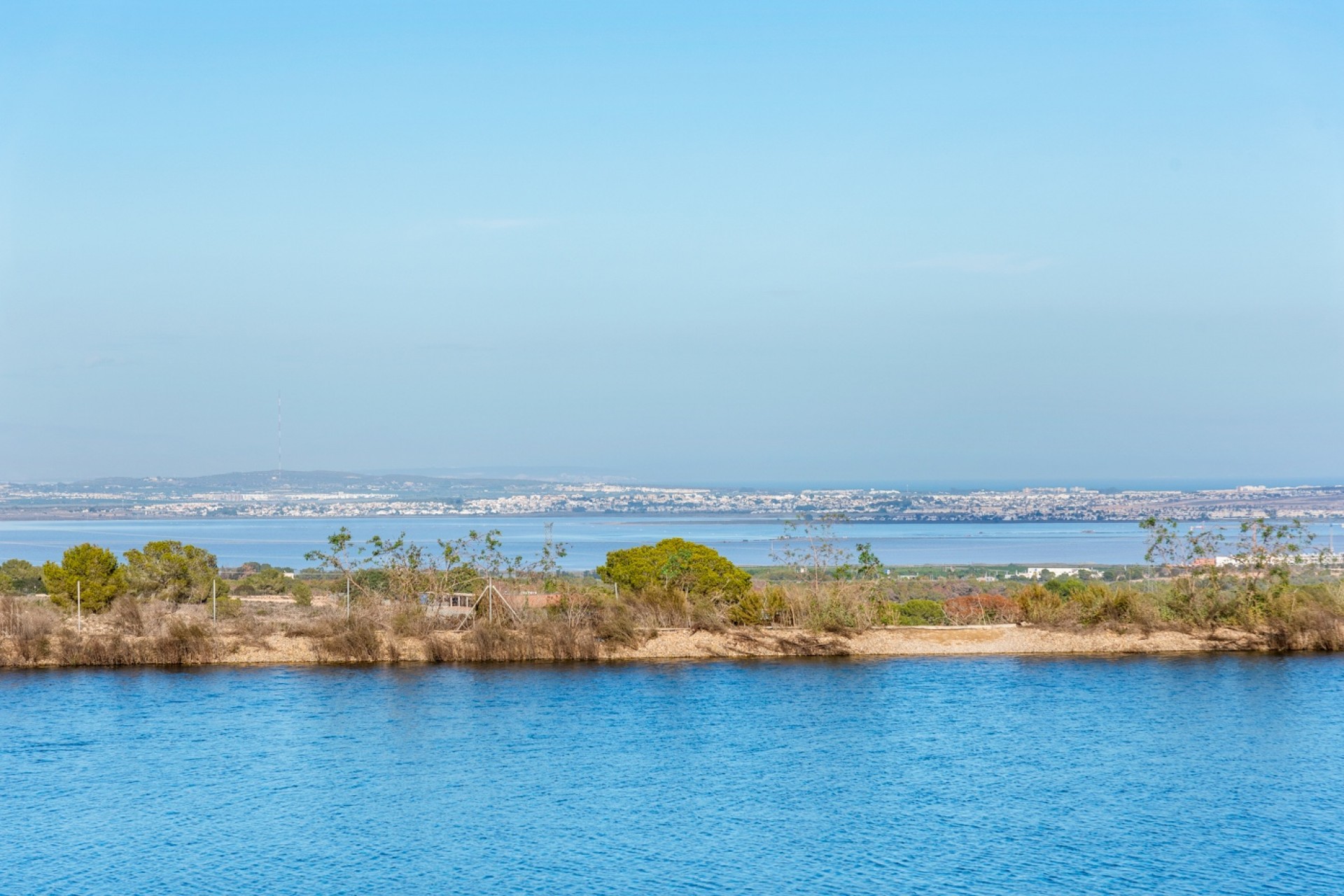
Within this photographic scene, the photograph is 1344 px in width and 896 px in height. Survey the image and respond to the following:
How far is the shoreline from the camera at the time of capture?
44.8 m

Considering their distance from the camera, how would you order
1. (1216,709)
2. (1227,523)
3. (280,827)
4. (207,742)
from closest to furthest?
(280,827), (207,742), (1216,709), (1227,523)

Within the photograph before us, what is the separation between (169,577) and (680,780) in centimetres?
3164

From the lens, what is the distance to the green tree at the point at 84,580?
167ft

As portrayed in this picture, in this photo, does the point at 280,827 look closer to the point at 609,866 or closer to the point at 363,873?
the point at 363,873

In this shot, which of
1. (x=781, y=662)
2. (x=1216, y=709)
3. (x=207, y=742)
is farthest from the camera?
(x=781, y=662)

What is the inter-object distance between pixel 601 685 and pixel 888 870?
61.5 feet

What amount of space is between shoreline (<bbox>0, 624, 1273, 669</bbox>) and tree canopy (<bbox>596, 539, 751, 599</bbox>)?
411 centimetres

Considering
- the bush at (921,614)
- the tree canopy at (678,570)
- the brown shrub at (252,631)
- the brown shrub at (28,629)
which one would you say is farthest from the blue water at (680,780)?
the tree canopy at (678,570)

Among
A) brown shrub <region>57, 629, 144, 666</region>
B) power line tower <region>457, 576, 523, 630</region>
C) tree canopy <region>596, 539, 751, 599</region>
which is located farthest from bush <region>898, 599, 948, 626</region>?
brown shrub <region>57, 629, 144, 666</region>

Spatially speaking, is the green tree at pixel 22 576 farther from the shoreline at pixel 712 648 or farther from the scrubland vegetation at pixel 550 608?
the shoreline at pixel 712 648

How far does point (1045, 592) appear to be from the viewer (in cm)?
4991

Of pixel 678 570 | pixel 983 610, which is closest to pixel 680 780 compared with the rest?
pixel 678 570

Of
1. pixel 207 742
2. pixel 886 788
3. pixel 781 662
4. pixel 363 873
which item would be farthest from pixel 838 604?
pixel 363 873

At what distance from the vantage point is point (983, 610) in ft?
167
